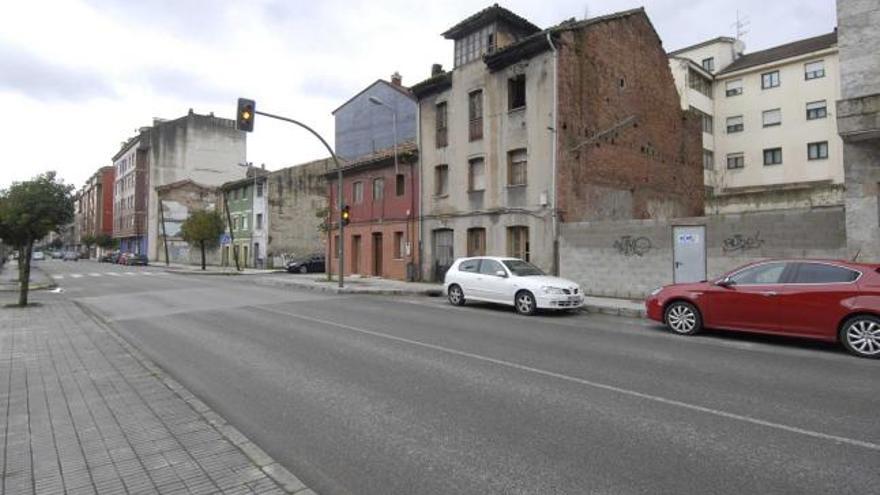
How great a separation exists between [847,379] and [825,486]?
4001mm

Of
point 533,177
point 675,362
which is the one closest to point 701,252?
point 533,177

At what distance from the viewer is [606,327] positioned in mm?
11758

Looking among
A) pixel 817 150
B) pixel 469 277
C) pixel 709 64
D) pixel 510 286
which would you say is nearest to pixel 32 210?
pixel 469 277

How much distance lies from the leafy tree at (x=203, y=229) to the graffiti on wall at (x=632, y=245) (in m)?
35.9

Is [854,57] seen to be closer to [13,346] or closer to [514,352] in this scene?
[514,352]

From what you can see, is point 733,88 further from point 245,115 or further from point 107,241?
point 107,241

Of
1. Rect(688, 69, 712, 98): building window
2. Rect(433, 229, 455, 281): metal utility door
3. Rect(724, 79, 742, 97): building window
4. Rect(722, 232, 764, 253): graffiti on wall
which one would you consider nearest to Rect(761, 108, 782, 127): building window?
Rect(724, 79, 742, 97): building window

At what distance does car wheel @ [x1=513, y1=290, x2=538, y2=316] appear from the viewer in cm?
1401

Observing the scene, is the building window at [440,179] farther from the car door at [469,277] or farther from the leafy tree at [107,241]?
the leafy tree at [107,241]

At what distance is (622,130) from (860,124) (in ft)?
37.9

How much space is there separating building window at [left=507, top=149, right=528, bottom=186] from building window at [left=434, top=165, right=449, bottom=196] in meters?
3.87

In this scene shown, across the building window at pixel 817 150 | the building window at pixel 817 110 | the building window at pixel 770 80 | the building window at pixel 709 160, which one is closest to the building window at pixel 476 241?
the building window at pixel 709 160

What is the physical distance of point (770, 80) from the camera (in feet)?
135

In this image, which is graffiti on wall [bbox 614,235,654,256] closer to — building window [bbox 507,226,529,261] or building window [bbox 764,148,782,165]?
building window [bbox 507,226,529,261]
